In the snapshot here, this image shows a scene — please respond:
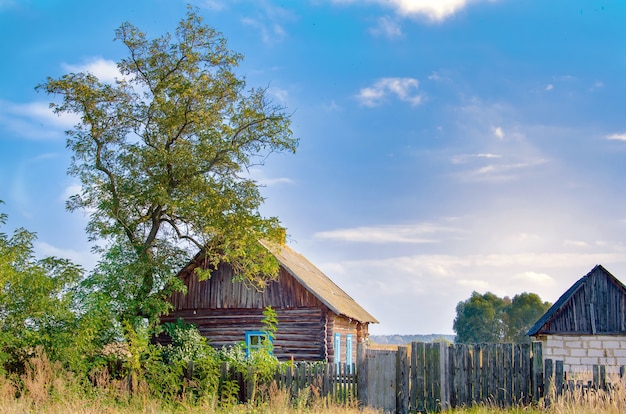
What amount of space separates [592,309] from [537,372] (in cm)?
1156

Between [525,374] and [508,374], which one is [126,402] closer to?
[508,374]

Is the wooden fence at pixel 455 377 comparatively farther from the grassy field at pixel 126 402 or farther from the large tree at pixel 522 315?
the large tree at pixel 522 315

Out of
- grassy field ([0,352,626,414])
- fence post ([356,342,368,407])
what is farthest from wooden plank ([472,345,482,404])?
fence post ([356,342,368,407])

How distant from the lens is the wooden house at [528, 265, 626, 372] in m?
25.7

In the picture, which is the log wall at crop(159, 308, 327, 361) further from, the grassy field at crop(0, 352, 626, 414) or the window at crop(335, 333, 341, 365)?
the grassy field at crop(0, 352, 626, 414)

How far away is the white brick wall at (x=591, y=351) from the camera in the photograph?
25703mm

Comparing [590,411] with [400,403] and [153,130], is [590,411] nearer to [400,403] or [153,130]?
[400,403]

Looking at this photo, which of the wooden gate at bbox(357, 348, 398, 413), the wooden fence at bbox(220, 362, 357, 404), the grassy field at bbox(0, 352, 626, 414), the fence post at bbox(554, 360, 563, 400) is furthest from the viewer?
the wooden fence at bbox(220, 362, 357, 404)

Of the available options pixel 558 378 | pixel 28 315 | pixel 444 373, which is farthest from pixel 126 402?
pixel 558 378

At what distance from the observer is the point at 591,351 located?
25.9 m

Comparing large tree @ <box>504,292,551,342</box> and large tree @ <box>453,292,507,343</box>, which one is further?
large tree @ <box>453,292,507,343</box>

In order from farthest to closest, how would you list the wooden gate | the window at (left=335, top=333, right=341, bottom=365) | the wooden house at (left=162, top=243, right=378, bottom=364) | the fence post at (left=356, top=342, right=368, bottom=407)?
the window at (left=335, top=333, right=341, bottom=365) < the wooden house at (left=162, top=243, right=378, bottom=364) < the fence post at (left=356, top=342, right=368, bottom=407) < the wooden gate

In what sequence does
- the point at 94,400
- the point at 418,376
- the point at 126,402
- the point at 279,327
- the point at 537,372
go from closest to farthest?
the point at 94,400, the point at 126,402, the point at 537,372, the point at 418,376, the point at 279,327

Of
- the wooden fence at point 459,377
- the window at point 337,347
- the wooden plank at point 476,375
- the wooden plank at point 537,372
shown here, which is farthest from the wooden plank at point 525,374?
the window at point 337,347
